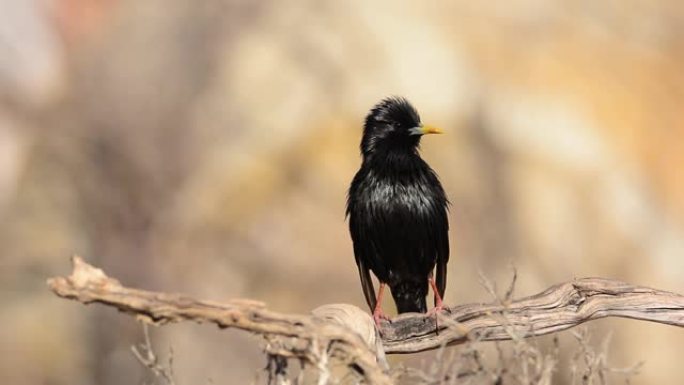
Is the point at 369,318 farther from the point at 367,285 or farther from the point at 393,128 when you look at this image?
the point at 393,128

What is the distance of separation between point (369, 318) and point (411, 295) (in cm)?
193

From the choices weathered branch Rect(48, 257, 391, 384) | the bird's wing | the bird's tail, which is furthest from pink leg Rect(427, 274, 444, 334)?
weathered branch Rect(48, 257, 391, 384)

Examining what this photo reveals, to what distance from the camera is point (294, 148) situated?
1128cm

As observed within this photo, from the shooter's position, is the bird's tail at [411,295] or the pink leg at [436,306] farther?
the bird's tail at [411,295]

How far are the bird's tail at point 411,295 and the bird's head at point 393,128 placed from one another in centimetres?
85

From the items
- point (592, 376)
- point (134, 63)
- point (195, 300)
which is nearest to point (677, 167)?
point (134, 63)

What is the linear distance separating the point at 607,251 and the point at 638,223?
1.43ft

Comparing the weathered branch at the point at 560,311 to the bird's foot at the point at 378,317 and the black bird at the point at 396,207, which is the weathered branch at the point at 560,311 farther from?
the black bird at the point at 396,207

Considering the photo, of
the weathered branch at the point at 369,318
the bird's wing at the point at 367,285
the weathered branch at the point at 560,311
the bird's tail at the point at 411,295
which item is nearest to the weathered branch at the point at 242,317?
the weathered branch at the point at 369,318

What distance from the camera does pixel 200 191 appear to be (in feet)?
36.6

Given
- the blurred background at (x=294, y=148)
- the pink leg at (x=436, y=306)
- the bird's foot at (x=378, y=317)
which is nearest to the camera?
the pink leg at (x=436, y=306)

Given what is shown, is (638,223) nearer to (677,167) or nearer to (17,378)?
(677,167)

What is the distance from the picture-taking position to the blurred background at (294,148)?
36.2 feet

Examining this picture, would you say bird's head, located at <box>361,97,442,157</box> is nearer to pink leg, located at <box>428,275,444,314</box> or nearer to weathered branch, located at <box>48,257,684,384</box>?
pink leg, located at <box>428,275,444,314</box>
